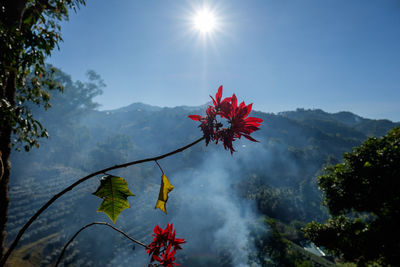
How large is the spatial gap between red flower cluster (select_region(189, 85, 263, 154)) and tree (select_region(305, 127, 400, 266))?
6140 mm

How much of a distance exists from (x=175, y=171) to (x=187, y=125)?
55.0 m

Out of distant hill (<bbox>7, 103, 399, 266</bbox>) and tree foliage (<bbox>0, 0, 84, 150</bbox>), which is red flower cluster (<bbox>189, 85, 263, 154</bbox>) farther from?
tree foliage (<bbox>0, 0, 84, 150</bbox>)

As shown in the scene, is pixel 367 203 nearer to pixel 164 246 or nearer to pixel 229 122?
pixel 164 246

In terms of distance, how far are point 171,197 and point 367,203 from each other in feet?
118

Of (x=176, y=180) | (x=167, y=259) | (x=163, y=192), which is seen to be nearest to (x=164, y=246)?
(x=167, y=259)

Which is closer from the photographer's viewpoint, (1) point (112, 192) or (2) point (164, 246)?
(1) point (112, 192)

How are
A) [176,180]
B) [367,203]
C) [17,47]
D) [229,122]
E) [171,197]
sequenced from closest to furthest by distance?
[229,122]
[17,47]
[367,203]
[171,197]
[176,180]

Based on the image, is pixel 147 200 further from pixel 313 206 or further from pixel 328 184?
pixel 313 206

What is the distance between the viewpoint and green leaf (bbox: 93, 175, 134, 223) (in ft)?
1.91

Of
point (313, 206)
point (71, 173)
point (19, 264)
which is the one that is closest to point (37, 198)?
point (71, 173)

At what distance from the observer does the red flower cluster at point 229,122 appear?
688 millimetres

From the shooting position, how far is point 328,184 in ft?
21.5

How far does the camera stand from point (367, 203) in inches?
210

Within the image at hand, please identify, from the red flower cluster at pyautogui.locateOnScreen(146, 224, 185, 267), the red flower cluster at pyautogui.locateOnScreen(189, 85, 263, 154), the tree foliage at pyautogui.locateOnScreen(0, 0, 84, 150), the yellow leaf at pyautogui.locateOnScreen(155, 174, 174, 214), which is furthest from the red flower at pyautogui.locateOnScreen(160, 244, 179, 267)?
the tree foliage at pyautogui.locateOnScreen(0, 0, 84, 150)
